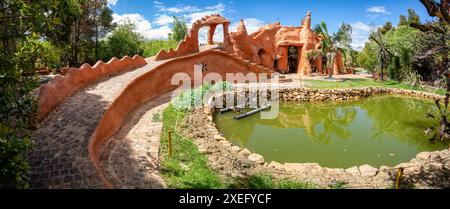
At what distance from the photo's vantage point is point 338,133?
48.7 ft

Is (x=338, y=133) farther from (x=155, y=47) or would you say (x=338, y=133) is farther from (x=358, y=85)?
(x=155, y=47)

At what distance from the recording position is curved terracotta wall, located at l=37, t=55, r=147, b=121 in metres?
10.4

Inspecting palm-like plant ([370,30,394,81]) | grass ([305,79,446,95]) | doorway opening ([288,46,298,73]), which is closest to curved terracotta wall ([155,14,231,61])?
grass ([305,79,446,95])

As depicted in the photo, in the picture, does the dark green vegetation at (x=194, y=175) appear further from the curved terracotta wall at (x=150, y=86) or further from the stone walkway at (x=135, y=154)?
the curved terracotta wall at (x=150, y=86)

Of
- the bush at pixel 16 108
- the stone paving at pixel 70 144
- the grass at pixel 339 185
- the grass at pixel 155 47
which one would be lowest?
the grass at pixel 339 185

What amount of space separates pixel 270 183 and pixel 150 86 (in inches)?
444

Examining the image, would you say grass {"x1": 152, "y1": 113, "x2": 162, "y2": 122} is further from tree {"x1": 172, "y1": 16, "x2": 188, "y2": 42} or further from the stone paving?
tree {"x1": 172, "y1": 16, "x2": 188, "y2": 42}

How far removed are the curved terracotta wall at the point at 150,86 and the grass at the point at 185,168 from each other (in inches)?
76.8

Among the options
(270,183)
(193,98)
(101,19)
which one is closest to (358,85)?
(193,98)

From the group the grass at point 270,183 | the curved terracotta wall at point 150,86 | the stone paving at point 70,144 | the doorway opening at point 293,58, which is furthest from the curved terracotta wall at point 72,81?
the doorway opening at point 293,58

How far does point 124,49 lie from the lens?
27.8m

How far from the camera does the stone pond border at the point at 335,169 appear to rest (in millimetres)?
9102
